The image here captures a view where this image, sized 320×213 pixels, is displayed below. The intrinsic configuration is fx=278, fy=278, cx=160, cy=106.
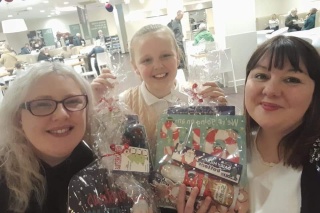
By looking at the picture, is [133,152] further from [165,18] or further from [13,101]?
[165,18]

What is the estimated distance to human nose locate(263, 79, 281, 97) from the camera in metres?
0.98

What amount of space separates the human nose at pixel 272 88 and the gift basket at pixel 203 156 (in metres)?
0.13

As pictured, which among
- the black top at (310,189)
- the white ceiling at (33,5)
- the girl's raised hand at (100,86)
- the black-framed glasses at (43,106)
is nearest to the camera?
the black top at (310,189)

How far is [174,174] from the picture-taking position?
103cm

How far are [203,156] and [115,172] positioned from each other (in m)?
0.33

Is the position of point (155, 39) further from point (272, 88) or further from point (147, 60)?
point (272, 88)

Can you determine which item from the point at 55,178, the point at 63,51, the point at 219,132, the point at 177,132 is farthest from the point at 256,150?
the point at 63,51

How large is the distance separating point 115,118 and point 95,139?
125mm

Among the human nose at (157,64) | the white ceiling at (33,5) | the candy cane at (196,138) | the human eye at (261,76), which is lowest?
the candy cane at (196,138)

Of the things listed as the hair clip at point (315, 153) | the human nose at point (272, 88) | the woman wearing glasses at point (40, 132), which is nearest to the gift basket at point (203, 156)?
the human nose at point (272, 88)

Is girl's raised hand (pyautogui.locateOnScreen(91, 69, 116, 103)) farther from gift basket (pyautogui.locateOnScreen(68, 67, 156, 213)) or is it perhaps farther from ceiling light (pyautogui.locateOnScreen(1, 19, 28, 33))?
ceiling light (pyautogui.locateOnScreen(1, 19, 28, 33))

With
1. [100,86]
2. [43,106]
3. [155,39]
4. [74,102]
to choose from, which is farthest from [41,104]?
[155,39]

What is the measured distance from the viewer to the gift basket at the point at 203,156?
98 centimetres

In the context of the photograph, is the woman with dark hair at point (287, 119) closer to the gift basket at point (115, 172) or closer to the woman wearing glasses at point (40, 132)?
the gift basket at point (115, 172)
